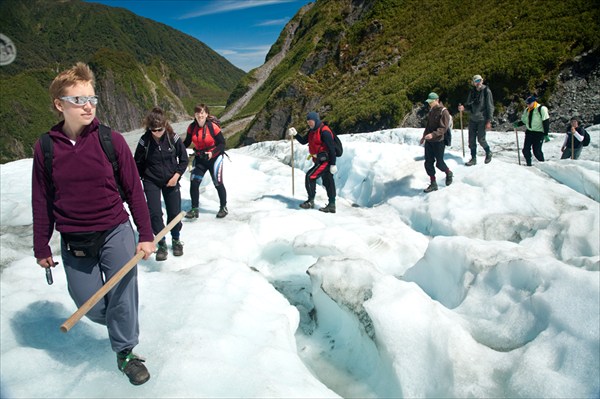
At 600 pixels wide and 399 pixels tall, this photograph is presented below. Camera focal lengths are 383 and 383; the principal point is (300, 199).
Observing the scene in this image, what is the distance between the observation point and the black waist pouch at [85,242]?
2895 millimetres

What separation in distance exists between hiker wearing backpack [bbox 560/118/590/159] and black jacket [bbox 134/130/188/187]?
10.7 m

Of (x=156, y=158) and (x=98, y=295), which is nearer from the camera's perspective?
(x=98, y=295)

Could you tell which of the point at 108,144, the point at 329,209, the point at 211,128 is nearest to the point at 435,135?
the point at 329,209

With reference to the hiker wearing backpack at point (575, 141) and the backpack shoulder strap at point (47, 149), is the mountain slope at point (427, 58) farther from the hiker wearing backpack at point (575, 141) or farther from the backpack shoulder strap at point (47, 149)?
the backpack shoulder strap at point (47, 149)

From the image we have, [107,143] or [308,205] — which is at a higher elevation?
[107,143]

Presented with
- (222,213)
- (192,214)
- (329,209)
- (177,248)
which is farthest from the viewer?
(329,209)

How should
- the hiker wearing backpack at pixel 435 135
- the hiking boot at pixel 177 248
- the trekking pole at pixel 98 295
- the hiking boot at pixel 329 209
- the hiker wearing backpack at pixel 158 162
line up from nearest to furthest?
the trekking pole at pixel 98 295, the hiker wearing backpack at pixel 158 162, the hiking boot at pixel 177 248, the hiker wearing backpack at pixel 435 135, the hiking boot at pixel 329 209

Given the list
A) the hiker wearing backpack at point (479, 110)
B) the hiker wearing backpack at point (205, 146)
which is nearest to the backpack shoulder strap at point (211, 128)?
the hiker wearing backpack at point (205, 146)

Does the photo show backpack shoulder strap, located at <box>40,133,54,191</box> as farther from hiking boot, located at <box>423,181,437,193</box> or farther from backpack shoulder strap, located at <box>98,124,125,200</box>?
hiking boot, located at <box>423,181,437,193</box>

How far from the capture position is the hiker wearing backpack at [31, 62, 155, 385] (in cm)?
277

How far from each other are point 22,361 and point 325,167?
6.17 meters

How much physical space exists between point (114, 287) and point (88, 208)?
25.5 inches

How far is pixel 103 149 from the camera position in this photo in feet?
9.43

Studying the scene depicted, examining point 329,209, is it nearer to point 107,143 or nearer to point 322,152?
point 322,152
